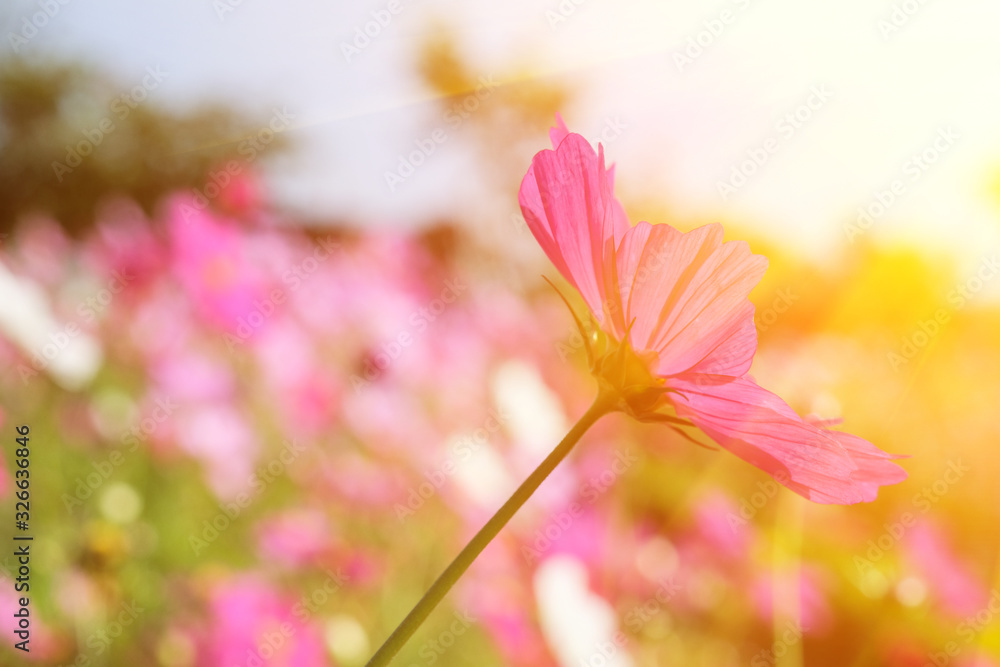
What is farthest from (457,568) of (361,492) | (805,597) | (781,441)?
(805,597)

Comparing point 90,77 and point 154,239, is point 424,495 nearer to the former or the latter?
point 154,239

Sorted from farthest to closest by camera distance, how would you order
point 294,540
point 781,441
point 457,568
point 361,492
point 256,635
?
point 361,492 → point 294,540 → point 256,635 → point 781,441 → point 457,568

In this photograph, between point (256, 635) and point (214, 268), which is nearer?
point (256, 635)

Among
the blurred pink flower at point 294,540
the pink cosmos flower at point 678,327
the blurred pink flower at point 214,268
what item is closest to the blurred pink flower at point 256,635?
the blurred pink flower at point 294,540

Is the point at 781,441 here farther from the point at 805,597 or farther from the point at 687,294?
the point at 805,597

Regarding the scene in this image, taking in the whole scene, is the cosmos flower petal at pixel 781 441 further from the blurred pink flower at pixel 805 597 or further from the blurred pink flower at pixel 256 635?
the blurred pink flower at pixel 805 597

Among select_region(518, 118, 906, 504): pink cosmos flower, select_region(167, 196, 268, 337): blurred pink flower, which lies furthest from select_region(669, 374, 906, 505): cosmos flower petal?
select_region(167, 196, 268, 337): blurred pink flower

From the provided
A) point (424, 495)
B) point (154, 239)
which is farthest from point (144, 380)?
point (424, 495)
